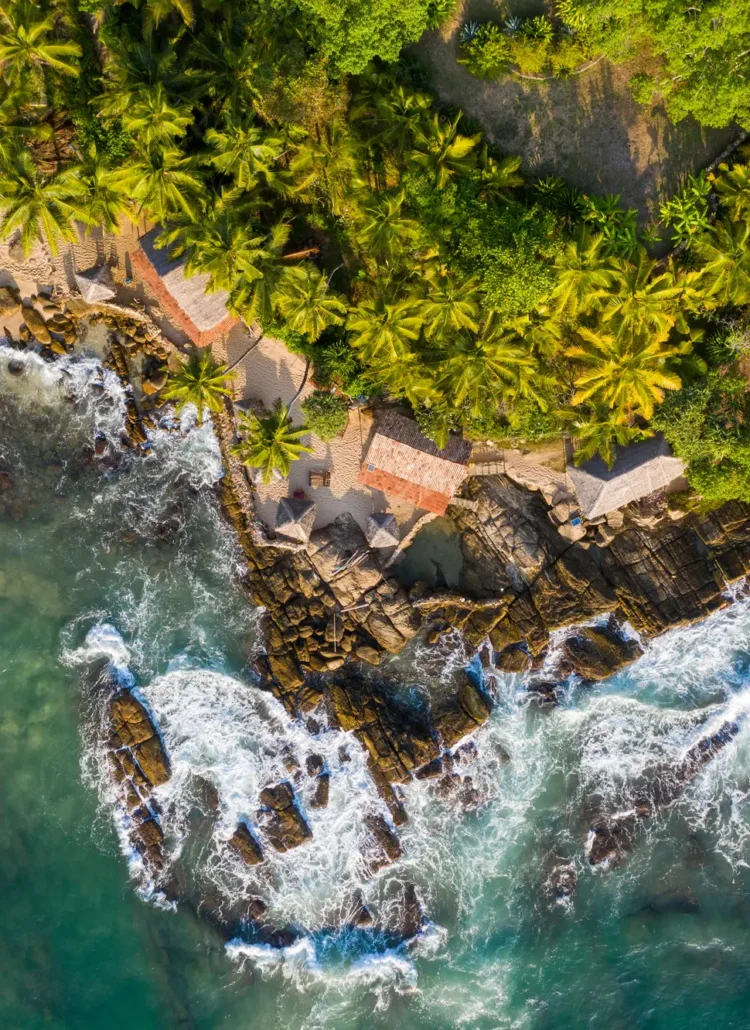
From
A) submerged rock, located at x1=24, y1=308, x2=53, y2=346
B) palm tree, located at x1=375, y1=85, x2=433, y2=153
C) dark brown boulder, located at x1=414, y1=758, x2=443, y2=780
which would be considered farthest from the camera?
dark brown boulder, located at x1=414, y1=758, x2=443, y2=780

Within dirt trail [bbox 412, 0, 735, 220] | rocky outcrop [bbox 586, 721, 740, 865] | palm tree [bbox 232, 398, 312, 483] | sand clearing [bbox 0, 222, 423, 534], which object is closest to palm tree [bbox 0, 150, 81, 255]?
sand clearing [bbox 0, 222, 423, 534]

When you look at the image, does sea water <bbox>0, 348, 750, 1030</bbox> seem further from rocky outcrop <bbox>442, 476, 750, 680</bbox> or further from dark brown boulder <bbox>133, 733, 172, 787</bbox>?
rocky outcrop <bbox>442, 476, 750, 680</bbox>

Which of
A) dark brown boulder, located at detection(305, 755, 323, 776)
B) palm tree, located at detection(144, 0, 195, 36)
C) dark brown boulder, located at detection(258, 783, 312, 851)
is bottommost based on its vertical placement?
dark brown boulder, located at detection(258, 783, 312, 851)

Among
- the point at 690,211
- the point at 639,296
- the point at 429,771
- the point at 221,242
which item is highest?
the point at 690,211

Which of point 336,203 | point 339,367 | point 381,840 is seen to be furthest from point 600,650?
point 336,203

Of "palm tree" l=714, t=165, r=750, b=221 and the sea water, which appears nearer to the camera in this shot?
"palm tree" l=714, t=165, r=750, b=221

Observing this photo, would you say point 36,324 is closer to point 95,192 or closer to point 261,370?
point 95,192

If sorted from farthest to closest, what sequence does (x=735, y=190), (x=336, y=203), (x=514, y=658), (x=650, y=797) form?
(x=650, y=797), (x=514, y=658), (x=336, y=203), (x=735, y=190)
